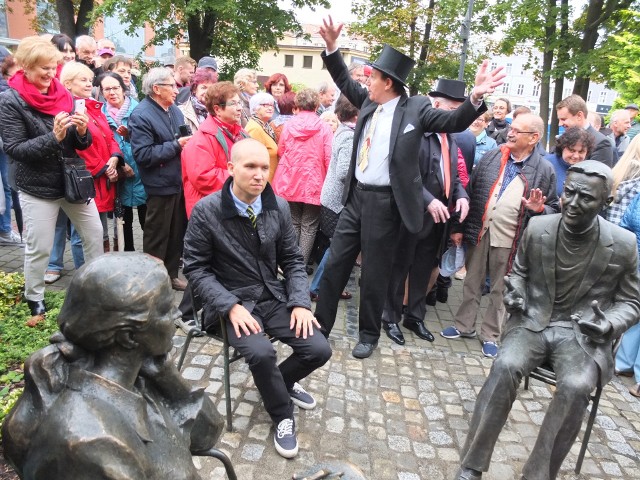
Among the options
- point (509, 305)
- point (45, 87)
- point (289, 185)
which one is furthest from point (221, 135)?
point (509, 305)

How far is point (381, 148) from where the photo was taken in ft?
13.4

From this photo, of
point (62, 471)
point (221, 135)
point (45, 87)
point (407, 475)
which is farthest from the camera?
point (221, 135)

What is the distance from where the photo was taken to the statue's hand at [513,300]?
10.1 ft

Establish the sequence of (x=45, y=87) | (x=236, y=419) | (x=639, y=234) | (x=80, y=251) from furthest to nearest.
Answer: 1. (x=80, y=251)
2. (x=639, y=234)
3. (x=45, y=87)
4. (x=236, y=419)

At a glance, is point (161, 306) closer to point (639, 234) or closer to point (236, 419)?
point (236, 419)

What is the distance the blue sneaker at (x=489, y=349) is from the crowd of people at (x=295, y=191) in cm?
2

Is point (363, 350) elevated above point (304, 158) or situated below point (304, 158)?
below

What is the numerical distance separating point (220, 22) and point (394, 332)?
15080 mm

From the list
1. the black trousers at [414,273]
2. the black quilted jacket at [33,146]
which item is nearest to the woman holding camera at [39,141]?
the black quilted jacket at [33,146]

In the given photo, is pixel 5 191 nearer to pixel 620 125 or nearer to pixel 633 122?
pixel 620 125

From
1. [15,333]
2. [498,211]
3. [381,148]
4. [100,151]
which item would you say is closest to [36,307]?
[15,333]

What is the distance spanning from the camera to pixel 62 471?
119 centimetres

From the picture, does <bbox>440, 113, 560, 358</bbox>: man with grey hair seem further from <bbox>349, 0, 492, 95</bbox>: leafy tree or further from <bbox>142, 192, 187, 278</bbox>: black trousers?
<bbox>349, 0, 492, 95</bbox>: leafy tree

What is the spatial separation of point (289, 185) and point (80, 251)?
2.26 meters
